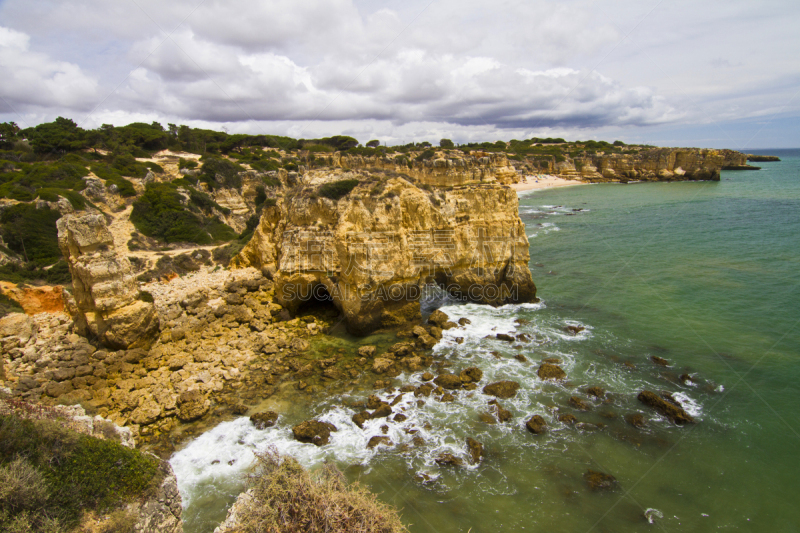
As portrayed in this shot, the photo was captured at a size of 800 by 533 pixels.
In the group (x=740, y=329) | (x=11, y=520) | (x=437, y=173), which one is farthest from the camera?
(x=437, y=173)

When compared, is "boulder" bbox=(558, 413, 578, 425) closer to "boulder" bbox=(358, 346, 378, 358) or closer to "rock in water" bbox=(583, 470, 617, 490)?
"rock in water" bbox=(583, 470, 617, 490)

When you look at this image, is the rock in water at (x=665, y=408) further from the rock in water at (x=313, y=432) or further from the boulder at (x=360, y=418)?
the rock in water at (x=313, y=432)

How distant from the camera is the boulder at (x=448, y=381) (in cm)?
1257

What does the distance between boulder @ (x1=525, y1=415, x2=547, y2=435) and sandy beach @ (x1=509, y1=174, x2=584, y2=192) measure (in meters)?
69.2

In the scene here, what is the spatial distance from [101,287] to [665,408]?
726 inches

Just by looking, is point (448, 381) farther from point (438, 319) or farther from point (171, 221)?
point (171, 221)

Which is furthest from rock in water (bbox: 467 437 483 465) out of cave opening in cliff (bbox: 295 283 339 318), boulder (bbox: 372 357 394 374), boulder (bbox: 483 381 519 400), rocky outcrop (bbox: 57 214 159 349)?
rocky outcrop (bbox: 57 214 159 349)

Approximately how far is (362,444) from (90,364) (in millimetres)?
9544

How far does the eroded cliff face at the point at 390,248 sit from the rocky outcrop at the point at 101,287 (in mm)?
5735

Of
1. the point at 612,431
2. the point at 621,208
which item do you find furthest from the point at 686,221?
the point at 612,431

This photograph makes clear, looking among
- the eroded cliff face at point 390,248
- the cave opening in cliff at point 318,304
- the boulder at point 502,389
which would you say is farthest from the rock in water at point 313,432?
the cave opening in cliff at point 318,304

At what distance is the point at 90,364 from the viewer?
12180 millimetres

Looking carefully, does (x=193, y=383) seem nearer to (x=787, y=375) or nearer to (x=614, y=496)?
(x=614, y=496)

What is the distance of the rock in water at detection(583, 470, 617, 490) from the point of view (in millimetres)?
8812
